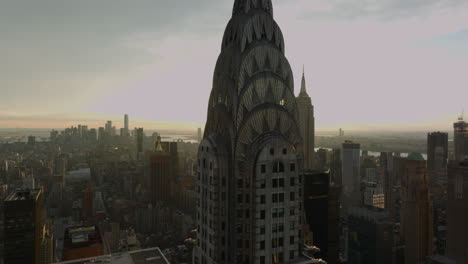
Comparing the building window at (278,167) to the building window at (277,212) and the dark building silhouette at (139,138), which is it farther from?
the dark building silhouette at (139,138)

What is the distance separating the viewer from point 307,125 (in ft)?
487

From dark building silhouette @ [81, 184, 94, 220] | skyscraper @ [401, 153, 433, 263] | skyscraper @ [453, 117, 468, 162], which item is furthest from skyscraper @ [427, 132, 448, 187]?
dark building silhouette @ [81, 184, 94, 220]

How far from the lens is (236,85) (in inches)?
1258

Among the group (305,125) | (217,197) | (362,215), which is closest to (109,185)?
(305,125)

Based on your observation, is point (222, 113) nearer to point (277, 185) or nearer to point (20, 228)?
point (277, 185)

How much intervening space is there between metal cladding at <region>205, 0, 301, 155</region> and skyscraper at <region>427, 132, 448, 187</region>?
15456 cm

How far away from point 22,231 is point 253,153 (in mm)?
77735

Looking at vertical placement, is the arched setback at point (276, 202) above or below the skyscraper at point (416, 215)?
above

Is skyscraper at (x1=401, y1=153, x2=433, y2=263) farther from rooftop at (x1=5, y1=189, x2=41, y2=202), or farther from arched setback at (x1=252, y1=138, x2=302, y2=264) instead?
rooftop at (x1=5, y1=189, x2=41, y2=202)

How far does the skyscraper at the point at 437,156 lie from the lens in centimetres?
15888

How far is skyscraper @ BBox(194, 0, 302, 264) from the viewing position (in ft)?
103

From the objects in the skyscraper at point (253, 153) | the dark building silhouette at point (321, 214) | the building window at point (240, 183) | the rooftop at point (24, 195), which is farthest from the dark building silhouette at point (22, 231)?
the dark building silhouette at point (321, 214)

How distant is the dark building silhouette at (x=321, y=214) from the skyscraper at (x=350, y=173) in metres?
56.8

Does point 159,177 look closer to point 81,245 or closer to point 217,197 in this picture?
point 81,245
